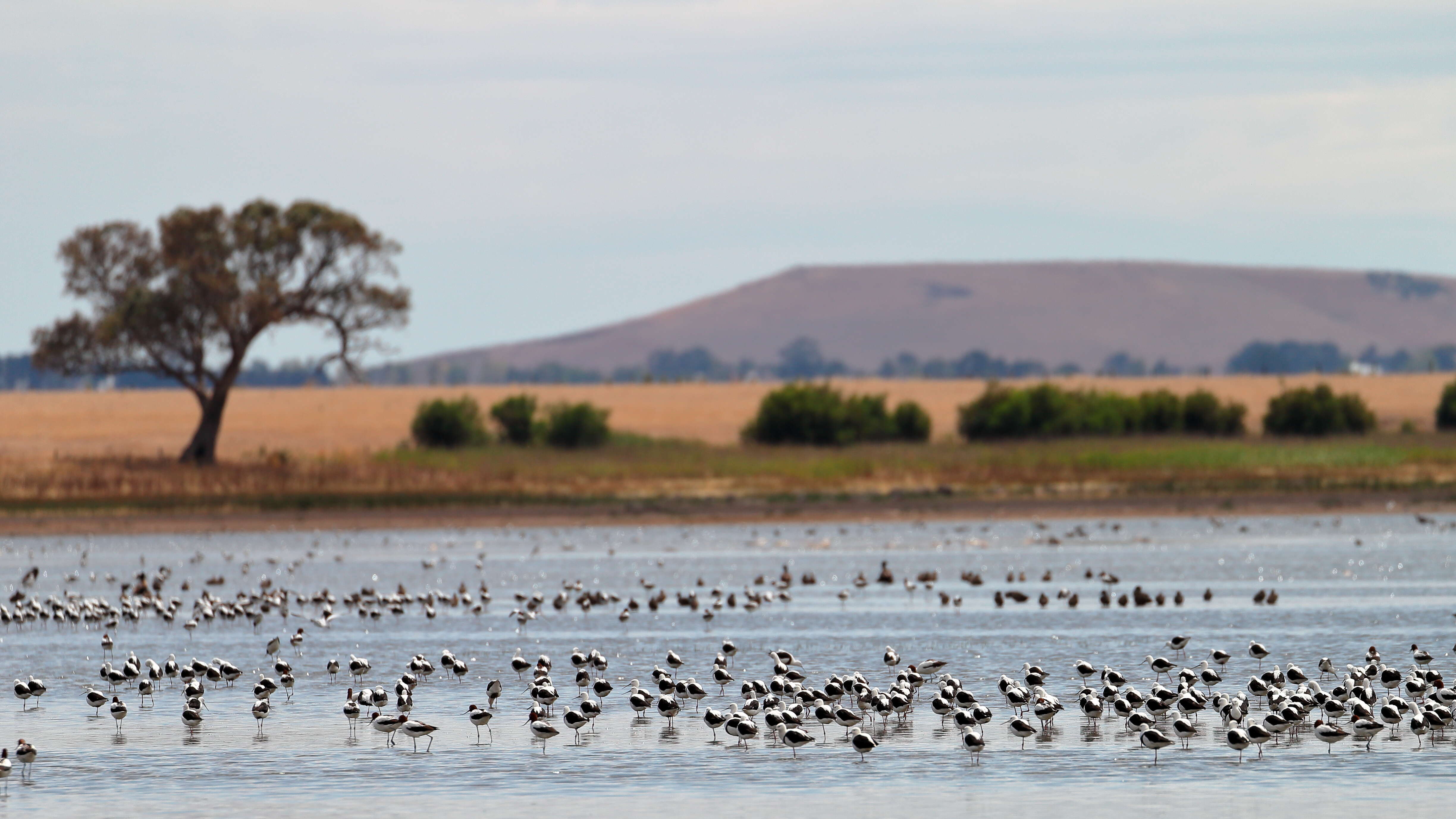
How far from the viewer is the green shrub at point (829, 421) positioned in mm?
84062

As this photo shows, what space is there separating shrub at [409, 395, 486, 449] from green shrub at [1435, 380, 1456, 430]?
42539 millimetres

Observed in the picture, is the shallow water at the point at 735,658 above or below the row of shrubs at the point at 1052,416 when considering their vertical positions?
below

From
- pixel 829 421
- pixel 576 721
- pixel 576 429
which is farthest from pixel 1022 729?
pixel 829 421

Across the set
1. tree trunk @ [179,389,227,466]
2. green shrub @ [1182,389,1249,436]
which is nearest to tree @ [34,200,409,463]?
tree trunk @ [179,389,227,466]

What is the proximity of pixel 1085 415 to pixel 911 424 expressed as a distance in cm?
790

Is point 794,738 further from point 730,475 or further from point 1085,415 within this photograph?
point 1085,415

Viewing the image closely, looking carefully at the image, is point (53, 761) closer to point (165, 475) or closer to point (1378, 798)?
point (1378, 798)

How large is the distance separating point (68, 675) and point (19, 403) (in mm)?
111475

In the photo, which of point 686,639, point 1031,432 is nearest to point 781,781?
point 686,639

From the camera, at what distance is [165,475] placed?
71.5 meters

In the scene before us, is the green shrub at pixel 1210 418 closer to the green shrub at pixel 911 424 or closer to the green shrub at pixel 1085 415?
the green shrub at pixel 1085 415

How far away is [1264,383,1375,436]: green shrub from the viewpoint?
84.8 m

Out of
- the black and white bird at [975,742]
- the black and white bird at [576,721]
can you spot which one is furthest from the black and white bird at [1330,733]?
the black and white bird at [576,721]

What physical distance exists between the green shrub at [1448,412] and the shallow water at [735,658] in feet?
104
